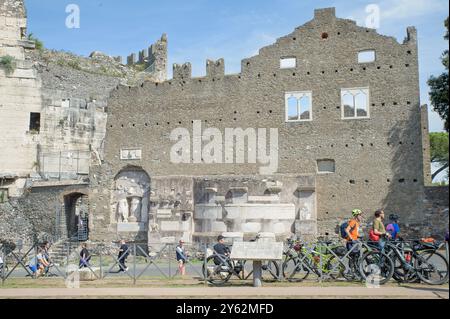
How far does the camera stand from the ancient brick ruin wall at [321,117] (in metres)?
25.4

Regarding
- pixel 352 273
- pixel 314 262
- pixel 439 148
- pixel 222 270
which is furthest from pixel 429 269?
pixel 439 148

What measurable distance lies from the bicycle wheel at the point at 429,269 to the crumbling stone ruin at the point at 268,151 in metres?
12.1

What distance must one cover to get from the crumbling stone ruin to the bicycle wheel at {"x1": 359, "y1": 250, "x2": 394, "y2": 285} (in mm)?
11399

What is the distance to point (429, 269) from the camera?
12.5 m

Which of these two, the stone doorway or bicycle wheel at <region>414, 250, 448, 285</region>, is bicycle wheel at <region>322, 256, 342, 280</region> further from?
the stone doorway

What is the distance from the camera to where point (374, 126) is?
1018 inches

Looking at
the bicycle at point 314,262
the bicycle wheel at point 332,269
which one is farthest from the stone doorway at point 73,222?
the bicycle wheel at point 332,269

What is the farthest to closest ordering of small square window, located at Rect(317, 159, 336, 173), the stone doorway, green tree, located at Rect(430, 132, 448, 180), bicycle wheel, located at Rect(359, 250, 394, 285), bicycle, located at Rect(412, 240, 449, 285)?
green tree, located at Rect(430, 132, 448, 180) → the stone doorway → small square window, located at Rect(317, 159, 336, 173) → bicycle wheel, located at Rect(359, 250, 394, 285) → bicycle, located at Rect(412, 240, 449, 285)

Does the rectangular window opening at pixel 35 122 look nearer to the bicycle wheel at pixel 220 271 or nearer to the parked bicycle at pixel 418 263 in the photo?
the bicycle wheel at pixel 220 271

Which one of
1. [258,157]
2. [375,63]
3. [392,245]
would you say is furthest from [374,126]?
[392,245]

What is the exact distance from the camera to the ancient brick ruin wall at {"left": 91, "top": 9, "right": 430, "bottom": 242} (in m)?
25.4

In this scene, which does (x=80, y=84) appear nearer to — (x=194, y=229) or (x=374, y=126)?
(x=194, y=229)

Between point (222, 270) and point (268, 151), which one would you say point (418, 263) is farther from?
point (268, 151)

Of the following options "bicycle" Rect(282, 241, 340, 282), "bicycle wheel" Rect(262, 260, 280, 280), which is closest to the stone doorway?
"bicycle wheel" Rect(262, 260, 280, 280)
